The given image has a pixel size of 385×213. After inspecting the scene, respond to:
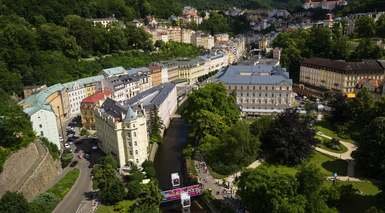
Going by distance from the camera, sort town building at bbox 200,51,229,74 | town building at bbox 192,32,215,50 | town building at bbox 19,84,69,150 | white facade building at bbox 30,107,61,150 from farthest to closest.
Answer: town building at bbox 192,32,215,50 < town building at bbox 200,51,229,74 < town building at bbox 19,84,69,150 < white facade building at bbox 30,107,61,150

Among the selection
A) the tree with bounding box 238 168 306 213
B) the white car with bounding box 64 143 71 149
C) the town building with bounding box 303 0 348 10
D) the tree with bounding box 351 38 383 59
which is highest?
the town building with bounding box 303 0 348 10

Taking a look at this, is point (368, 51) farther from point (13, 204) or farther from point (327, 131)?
point (13, 204)

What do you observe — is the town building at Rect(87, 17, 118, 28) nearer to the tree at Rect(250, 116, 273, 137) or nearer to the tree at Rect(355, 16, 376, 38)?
the tree at Rect(250, 116, 273, 137)

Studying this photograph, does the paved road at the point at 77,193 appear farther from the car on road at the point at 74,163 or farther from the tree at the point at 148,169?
the tree at the point at 148,169

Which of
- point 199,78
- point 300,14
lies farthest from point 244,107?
point 300,14

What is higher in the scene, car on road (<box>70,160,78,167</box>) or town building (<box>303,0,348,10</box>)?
town building (<box>303,0,348,10</box>)

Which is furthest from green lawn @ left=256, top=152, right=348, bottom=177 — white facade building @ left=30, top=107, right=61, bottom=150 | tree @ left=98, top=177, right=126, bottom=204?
white facade building @ left=30, top=107, right=61, bottom=150

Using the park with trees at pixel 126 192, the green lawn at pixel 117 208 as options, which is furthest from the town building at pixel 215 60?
the green lawn at pixel 117 208
